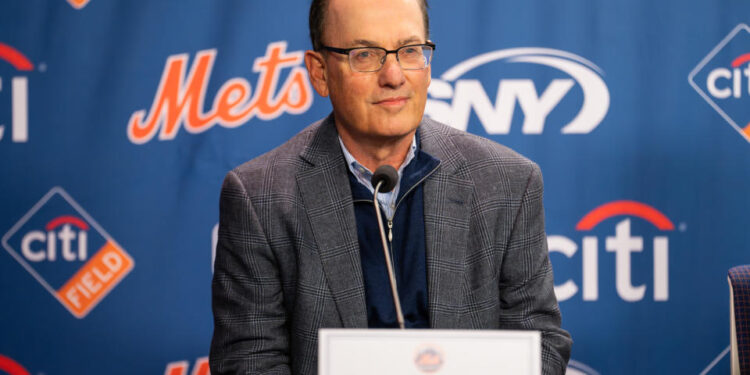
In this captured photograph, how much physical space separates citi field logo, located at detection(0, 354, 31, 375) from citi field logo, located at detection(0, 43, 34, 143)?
879mm

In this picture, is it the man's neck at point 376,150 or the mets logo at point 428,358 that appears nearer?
the mets logo at point 428,358

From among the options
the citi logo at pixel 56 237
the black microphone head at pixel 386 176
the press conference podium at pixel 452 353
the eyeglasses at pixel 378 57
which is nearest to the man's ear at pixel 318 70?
the eyeglasses at pixel 378 57

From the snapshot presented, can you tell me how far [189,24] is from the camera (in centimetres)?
282

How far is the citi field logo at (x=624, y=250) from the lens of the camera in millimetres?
2783

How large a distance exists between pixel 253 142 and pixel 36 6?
104 cm

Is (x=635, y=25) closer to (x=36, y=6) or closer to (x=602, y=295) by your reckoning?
(x=602, y=295)

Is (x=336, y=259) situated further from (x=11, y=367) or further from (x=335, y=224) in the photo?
(x=11, y=367)

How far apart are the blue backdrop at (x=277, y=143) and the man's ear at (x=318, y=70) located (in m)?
1.19

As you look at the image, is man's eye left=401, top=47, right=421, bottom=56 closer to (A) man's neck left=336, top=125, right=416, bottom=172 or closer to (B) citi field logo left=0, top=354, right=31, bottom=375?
(A) man's neck left=336, top=125, right=416, bottom=172

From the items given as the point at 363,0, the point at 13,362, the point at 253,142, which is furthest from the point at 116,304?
the point at 363,0

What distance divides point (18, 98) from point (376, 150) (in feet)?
6.20

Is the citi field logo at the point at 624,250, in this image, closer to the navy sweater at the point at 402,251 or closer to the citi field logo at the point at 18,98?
the navy sweater at the point at 402,251

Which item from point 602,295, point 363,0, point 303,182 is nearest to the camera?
point 363,0

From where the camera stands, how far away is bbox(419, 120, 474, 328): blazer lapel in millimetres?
1509
